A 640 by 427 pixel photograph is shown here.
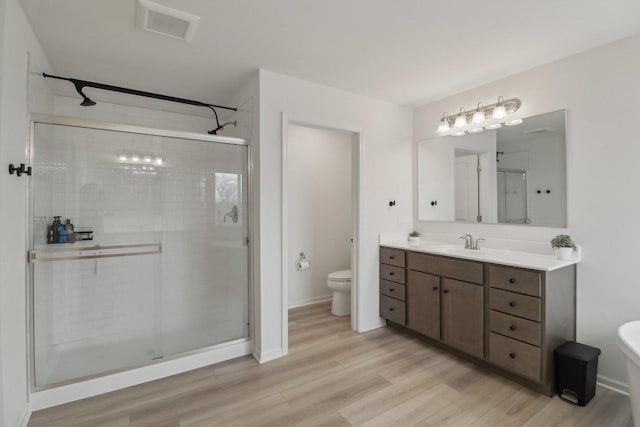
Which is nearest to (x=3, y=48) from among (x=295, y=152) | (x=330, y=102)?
(x=330, y=102)

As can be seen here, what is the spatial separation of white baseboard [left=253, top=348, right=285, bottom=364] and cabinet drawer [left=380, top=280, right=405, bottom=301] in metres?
1.26

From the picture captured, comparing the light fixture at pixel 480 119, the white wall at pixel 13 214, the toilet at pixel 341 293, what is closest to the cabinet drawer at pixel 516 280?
the light fixture at pixel 480 119

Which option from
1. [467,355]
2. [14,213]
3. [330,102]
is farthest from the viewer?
[330,102]

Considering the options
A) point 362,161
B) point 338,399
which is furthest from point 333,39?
point 338,399

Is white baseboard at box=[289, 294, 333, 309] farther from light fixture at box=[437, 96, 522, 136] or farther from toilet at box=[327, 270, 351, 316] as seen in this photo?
light fixture at box=[437, 96, 522, 136]

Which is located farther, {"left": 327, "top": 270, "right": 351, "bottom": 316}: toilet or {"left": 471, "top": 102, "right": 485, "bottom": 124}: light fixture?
{"left": 327, "top": 270, "right": 351, "bottom": 316}: toilet

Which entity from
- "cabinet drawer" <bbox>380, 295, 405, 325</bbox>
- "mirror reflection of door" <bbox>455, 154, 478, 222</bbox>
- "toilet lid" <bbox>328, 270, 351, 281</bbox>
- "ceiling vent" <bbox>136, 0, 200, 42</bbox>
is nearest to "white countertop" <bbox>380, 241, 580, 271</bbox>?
"mirror reflection of door" <bbox>455, 154, 478, 222</bbox>

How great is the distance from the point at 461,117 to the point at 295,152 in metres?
1.99

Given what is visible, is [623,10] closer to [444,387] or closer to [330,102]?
[330,102]

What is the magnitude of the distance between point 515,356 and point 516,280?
548mm

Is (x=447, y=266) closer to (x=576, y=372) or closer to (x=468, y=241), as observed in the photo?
(x=468, y=241)

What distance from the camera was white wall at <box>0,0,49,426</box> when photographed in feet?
5.00

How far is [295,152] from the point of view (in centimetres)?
391

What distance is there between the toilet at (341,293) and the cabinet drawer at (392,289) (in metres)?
0.45
